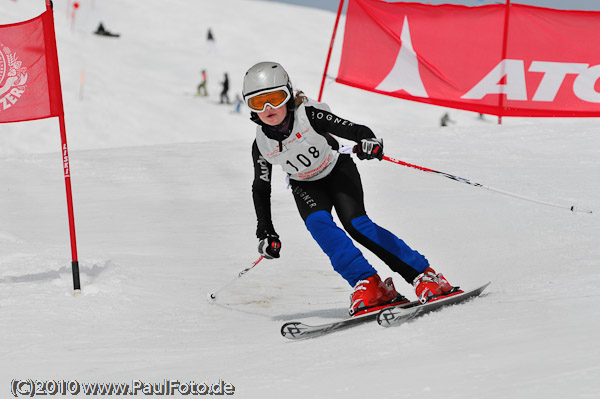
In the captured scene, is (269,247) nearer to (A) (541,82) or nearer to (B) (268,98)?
(B) (268,98)

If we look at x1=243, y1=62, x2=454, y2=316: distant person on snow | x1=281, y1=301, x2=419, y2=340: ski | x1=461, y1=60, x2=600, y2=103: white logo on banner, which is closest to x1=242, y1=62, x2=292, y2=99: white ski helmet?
x1=243, y1=62, x2=454, y2=316: distant person on snow

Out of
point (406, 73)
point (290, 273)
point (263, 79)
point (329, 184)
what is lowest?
point (290, 273)

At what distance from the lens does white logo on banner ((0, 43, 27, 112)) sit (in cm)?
497

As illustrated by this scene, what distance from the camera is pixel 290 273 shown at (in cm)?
584

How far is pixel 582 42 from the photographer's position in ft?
29.5

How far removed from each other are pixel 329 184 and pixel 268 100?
0.64 meters

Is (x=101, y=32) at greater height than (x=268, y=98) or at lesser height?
lesser

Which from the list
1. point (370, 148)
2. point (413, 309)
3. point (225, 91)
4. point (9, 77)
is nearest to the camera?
point (413, 309)

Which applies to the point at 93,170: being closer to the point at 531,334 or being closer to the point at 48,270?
the point at 48,270

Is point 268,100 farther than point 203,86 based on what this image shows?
No

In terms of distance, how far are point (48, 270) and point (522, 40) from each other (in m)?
7.13
